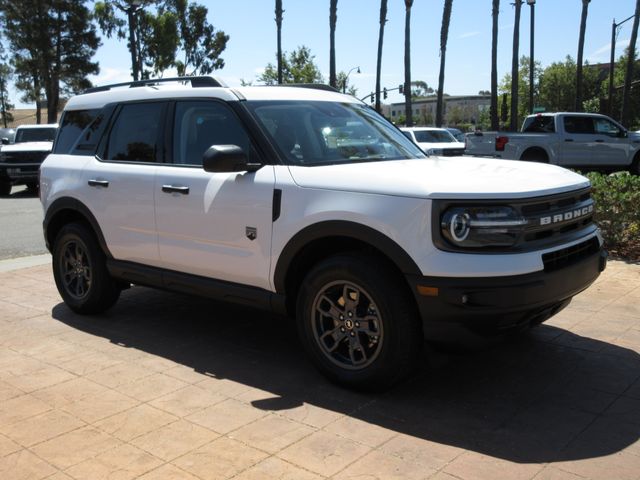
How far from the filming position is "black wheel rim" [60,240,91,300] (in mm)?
5664

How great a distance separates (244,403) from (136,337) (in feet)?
5.54

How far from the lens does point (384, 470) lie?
303 cm

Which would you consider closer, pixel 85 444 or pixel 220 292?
pixel 85 444

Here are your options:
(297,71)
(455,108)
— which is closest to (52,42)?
(297,71)

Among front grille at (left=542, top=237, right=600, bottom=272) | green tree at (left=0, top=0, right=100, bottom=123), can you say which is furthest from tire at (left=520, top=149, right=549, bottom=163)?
green tree at (left=0, top=0, right=100, bottom=123)

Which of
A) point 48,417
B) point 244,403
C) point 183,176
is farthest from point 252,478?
point 183,176

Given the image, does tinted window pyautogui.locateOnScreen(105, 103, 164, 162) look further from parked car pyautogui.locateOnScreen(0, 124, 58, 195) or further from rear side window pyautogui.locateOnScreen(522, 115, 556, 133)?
rear side window pyautogui.locateOnScreen(522, 115, 556, 133)

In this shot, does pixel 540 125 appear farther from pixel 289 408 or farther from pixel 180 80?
pixel 289 408

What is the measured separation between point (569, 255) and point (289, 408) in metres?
1.84

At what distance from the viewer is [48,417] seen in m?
3.70

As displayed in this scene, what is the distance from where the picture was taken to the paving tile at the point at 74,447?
3223mm

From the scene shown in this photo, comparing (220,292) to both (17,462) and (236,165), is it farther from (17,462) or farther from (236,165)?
(17,462)

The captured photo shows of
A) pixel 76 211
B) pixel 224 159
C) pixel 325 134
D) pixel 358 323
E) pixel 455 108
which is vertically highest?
Result: pixel 455 108

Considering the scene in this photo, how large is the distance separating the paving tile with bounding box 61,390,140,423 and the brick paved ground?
13 mm
